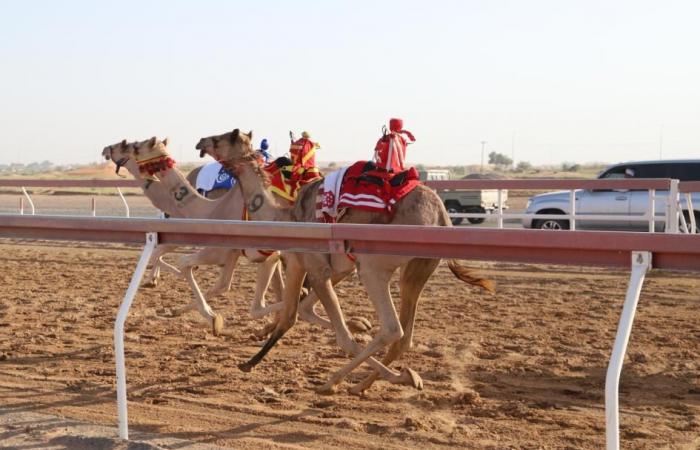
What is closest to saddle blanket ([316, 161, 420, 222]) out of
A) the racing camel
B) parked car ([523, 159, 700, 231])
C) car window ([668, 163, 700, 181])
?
the racing camel

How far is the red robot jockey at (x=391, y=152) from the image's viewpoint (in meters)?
7.97

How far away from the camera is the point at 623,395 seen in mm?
7281

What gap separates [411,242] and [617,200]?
16658 millimetres

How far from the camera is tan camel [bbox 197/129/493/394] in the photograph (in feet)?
24.0

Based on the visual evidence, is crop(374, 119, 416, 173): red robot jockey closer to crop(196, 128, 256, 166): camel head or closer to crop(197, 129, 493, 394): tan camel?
crop(197, 129, 493, 394): tan camel

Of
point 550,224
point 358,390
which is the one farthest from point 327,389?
point 550,224

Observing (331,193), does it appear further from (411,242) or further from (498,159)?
(498,159)

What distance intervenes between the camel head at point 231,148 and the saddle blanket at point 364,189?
1.84m

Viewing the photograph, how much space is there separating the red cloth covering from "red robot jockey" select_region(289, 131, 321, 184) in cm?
188

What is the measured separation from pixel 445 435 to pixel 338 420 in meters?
0.75

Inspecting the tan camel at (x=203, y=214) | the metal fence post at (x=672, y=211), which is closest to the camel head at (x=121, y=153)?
the tan camel at (x=203, y=214)

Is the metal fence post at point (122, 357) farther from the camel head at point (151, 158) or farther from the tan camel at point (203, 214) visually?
the camel head at point (151, 158)

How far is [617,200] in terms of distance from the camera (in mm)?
21141

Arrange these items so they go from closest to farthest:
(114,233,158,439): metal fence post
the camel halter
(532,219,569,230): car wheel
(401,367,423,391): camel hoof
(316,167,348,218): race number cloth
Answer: (114,233,158,439): metal fence post
(401,367,423,391): camel hoof
(316,167,348,218): race number cloth
the camel halter
(532,219,569,230): car wheel
